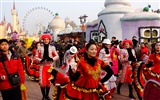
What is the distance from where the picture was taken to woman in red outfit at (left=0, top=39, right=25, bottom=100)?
4.50 metres

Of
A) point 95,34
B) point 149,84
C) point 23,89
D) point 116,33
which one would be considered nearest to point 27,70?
point 23,89

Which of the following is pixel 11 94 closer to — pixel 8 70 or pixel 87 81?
pixel 8 70

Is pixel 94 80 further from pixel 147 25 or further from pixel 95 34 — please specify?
pixel 95 34

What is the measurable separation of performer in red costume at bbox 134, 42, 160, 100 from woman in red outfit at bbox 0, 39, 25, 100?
2.46 m

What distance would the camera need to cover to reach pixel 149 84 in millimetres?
2447

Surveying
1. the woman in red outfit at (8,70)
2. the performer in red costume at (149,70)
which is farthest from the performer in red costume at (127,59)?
the woman in red outfit at (8,70)

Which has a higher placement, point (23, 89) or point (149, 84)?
point (149, 84)

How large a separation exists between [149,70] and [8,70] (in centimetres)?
306

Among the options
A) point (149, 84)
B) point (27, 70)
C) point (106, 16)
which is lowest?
point (27, 70)

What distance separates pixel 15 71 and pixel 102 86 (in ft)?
5.06

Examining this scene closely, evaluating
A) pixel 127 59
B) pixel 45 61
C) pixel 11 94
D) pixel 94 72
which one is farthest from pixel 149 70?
pixel 11 94

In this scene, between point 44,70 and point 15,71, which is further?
point 44,70

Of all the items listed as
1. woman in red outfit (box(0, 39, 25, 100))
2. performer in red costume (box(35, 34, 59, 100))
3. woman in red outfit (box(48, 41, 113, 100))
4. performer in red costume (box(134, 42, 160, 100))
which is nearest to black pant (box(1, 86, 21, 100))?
woman in red outfit (box(0, 39, 25, 100))

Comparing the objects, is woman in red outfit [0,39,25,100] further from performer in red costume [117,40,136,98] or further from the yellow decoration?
performer in red costume [117,40,136,98]
